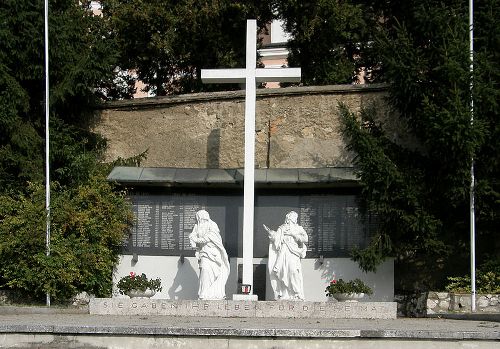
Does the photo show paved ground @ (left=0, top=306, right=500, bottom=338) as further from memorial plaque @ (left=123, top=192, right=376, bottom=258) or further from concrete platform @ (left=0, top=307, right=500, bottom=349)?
memorial plaque @ (left=123, top=192, right=376, bottom=258)

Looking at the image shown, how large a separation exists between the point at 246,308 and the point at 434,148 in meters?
4.63

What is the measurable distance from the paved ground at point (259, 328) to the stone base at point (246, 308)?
58 cm

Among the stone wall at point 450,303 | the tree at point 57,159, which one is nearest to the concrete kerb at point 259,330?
the stone wall at point 450,303

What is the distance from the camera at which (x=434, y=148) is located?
18250 millimetres

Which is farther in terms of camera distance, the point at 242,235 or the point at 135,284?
the point at 242,235

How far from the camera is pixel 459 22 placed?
60.1ft

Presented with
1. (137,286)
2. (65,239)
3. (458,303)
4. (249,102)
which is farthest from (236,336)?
(65,239)

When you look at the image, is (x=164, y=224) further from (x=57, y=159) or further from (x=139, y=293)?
(x=57, y=159)

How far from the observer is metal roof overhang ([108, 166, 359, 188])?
18594 millimetres

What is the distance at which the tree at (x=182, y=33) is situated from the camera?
22.7 meters

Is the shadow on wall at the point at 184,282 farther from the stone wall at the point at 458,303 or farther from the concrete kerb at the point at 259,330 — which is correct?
the stone wall at the point at 458,303

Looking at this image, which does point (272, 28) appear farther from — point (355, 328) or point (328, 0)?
point (355, 328)

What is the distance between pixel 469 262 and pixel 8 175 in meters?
8.65

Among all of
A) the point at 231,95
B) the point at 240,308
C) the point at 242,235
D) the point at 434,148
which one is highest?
the point at 231,95
